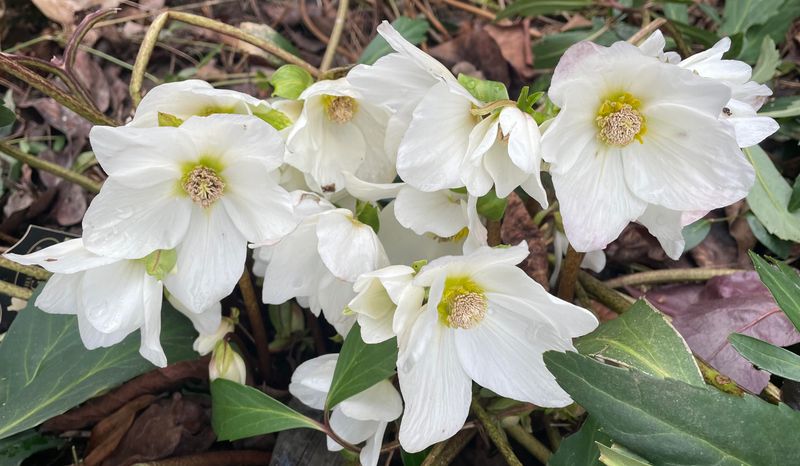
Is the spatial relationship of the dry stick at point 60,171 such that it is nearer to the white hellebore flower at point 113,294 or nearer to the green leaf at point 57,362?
the green leaf at point 57,362

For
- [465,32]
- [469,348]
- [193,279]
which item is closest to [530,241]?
[469,348]

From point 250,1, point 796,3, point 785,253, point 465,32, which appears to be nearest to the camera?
point 785,253

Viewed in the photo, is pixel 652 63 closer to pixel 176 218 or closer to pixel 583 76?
pixel 583 76

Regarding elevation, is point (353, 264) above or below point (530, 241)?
above

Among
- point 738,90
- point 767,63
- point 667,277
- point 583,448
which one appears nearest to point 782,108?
point 767,63

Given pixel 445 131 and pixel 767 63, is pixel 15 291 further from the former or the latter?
pixel 767 63

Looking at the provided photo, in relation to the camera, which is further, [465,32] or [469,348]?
[465,32]

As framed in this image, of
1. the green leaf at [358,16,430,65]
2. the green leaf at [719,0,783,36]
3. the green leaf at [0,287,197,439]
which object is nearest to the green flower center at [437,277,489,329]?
the green leaf at [0,287,197,439]
